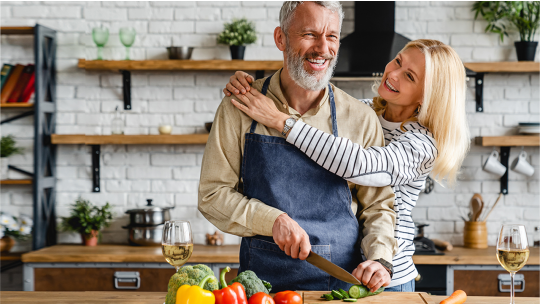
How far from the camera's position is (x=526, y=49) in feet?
10.8

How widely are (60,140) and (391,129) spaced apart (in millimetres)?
2438

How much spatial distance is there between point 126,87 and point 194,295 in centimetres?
270

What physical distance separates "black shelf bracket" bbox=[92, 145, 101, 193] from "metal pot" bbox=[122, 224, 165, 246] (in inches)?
20.0

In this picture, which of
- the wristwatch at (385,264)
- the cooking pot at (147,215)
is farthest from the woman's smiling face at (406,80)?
the cooking pot at (147,215)

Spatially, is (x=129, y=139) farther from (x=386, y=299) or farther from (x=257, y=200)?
(x=386, y=299)

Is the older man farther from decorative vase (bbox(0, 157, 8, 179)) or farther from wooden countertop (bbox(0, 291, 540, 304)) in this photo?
decorative vase (bbox(0, 157, 8, 179))

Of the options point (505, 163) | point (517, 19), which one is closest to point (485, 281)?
point (505, 163)

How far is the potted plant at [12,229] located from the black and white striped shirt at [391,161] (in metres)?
2.56

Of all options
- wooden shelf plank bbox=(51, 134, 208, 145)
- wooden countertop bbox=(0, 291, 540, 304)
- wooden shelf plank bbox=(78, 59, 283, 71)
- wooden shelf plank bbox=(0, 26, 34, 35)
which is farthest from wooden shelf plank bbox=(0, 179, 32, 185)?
wooden countertop bbox=(0, 291, 540, 304)

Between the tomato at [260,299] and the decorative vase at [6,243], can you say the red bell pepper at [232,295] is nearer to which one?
the tomato at [260,299]

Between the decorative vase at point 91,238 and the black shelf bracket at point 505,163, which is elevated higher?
the black shelf bracket at point 505,163

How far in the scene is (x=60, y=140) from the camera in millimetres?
3299

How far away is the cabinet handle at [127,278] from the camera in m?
2.99

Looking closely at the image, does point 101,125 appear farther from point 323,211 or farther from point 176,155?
point 323,211
